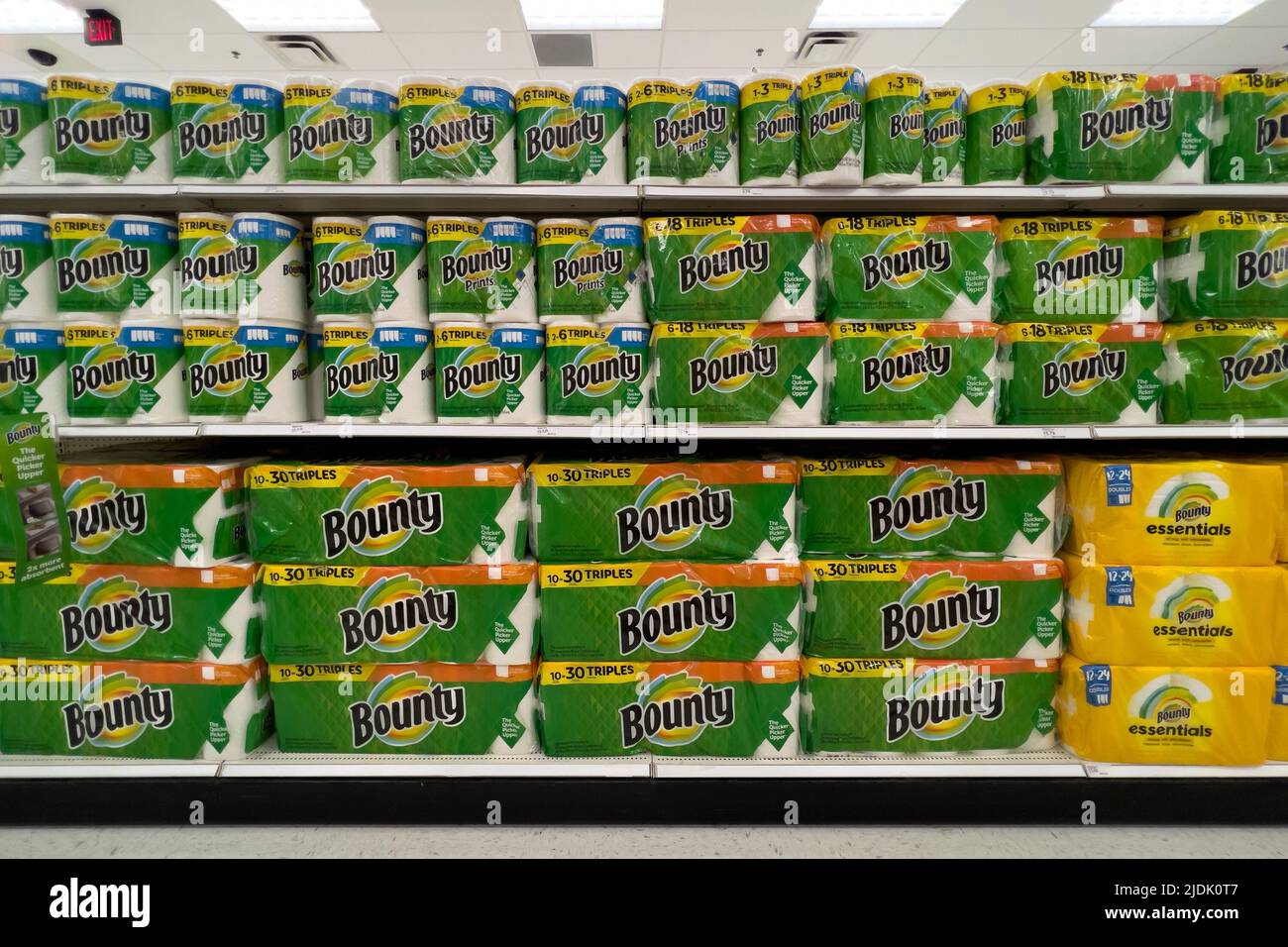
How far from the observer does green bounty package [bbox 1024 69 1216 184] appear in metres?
1.61

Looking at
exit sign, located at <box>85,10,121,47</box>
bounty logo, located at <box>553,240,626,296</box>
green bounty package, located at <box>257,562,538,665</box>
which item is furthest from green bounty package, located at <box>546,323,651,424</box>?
exit sign, located at <box>85,10,121,47</box>

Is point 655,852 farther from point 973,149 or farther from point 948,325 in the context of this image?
point 973,149

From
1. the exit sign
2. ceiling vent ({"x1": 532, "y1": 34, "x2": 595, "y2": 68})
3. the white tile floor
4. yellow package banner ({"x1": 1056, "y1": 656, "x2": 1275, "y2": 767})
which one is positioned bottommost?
the white tile floor

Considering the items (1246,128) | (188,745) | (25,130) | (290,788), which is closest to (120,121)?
(25,130)

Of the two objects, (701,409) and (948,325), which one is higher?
(948,325)

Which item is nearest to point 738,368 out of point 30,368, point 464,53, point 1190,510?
point 1190,510

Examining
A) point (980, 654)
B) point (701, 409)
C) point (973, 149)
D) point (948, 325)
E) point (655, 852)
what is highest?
point (973, 149)

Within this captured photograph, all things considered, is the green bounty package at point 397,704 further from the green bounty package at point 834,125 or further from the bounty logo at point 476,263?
the green bounty package at point 834,125

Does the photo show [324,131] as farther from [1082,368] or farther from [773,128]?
[1082,368]

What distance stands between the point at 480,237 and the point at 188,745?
1.48m

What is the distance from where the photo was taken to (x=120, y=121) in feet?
5.31

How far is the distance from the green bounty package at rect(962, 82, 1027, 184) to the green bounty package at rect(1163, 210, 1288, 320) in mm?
470

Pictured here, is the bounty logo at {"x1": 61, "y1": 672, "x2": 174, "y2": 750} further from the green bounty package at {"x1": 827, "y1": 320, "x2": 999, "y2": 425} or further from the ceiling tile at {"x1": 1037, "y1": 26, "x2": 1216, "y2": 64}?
the ceiling tile at {"x1": 1037, "y1": 26, "x2": 1216, "y2": 64}

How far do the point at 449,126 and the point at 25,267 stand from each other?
3.59ft
